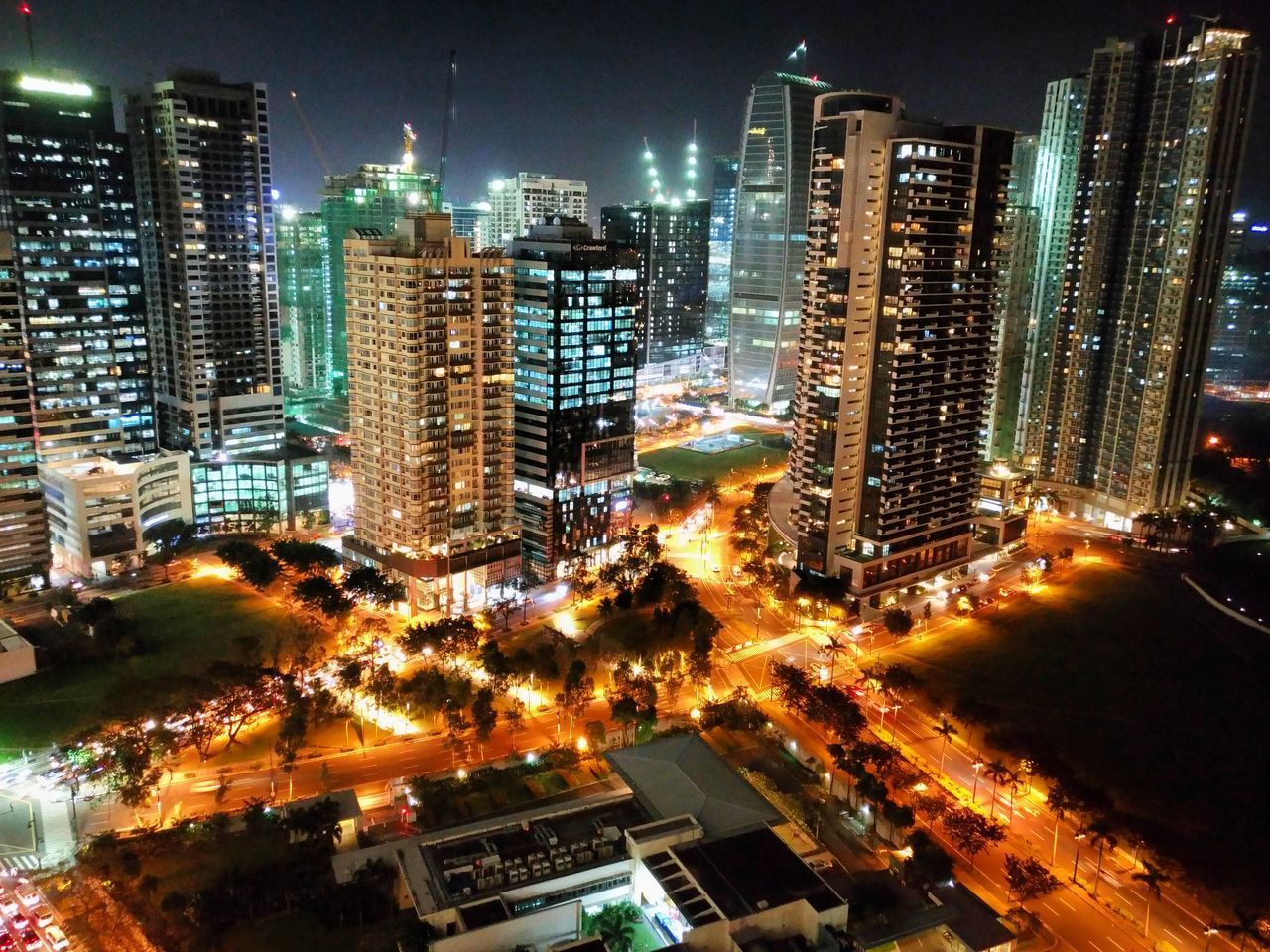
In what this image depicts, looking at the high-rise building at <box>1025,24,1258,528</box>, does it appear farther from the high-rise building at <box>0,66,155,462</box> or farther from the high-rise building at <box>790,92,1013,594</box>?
the high-rise building at <box>0,66,155,462</box>

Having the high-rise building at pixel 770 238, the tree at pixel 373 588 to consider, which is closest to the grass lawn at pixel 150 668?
the tree at pixel 373 588

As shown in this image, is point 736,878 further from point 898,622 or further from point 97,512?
point 97,512

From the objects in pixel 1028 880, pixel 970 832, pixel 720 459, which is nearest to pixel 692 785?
pixel 970 832

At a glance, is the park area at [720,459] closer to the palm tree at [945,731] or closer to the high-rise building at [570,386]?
the high-rise building at [570,386]

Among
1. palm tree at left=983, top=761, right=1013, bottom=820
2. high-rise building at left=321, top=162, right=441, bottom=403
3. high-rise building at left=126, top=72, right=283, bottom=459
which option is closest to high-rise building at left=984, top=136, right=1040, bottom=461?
palm tree at left=983, top=761, right=1013, bottom=820

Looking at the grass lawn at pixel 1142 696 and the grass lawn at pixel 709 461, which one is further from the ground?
the grass lawn at pixel 709 461

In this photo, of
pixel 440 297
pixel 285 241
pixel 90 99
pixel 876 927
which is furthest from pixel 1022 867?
pixel 285 241
